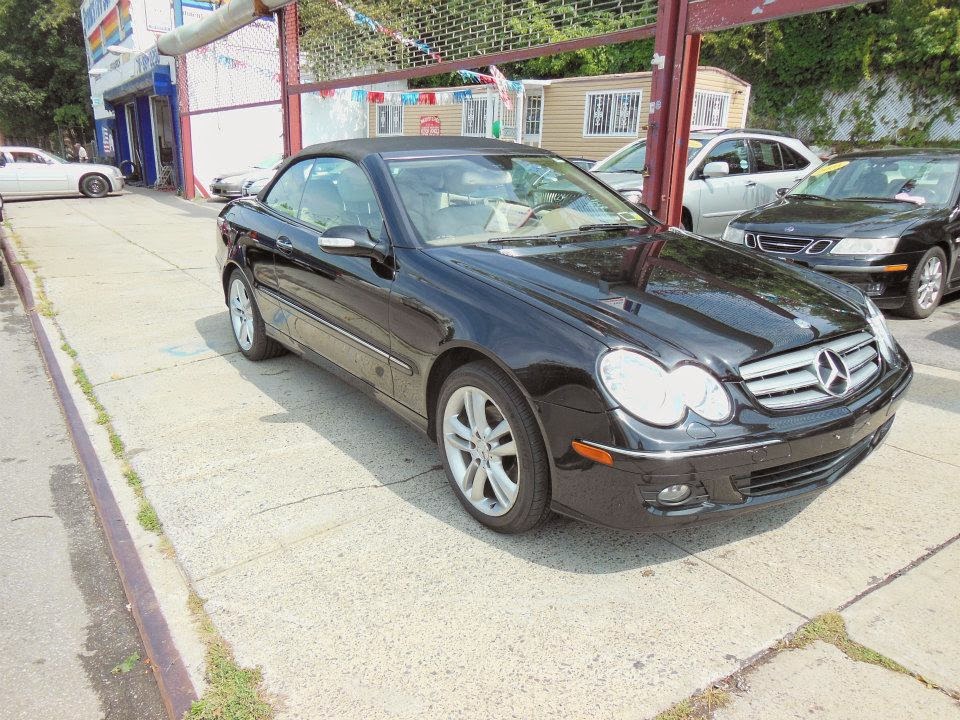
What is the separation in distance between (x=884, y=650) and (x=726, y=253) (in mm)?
2048

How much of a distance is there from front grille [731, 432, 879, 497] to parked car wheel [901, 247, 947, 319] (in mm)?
3983

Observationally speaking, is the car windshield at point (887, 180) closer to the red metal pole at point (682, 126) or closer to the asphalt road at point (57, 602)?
the red metal pole at point (682, 126)

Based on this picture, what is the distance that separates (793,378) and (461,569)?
4.72 ft

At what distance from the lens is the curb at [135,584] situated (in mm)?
2283

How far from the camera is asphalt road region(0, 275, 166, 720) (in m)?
2.31

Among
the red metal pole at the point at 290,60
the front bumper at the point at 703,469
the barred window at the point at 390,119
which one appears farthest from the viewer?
the barred window at the point at 390,119

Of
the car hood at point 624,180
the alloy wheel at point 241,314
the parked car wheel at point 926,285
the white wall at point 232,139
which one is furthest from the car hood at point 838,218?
the white wall at point 232,139

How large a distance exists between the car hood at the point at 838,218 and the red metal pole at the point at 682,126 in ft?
2.37

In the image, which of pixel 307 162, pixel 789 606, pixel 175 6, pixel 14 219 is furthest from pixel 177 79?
pixel 789 606

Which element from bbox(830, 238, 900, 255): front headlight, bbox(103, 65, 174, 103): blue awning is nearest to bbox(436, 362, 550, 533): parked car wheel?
bbox(830, 238, 900, 255): front headlight

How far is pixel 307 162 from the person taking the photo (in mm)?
4715

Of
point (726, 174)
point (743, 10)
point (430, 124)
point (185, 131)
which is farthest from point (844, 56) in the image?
point (185, 131)

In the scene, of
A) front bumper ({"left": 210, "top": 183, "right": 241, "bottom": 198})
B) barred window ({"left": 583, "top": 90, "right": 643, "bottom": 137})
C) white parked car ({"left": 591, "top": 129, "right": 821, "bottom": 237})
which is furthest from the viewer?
barred window ({"left": 583, "top": 90, "right": 643, "bottom": 137})

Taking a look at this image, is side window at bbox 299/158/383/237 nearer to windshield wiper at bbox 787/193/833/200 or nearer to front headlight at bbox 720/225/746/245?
front headlight at bbox 720/225/746/245
